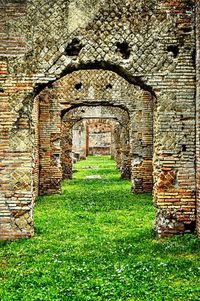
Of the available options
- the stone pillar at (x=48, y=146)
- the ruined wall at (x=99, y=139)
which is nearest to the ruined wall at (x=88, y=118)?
the stone pillar at (x=48, y=146)

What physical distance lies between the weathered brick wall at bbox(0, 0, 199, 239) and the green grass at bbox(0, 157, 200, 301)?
73cm

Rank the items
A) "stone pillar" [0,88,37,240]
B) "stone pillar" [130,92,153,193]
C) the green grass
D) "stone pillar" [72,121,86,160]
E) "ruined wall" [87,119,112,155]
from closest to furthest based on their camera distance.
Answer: the green grass → "stone pillar" [0,88,37,240] → "stone pillar" [130,92,153,193] → "stone pillar" [72,121,86,160] → "ruined wall" [87,119,112,155]

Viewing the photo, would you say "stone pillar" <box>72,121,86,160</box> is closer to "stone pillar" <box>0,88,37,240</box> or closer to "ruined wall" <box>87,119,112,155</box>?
"ruined wall" <box>87,119,112,155</box>

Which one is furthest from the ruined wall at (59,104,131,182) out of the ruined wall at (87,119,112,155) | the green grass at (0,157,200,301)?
the ruined wall at (87,119,112,155)

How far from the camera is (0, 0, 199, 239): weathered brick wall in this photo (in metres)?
7.79

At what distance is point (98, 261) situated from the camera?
21.0ft

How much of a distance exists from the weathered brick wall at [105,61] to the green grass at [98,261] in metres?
0.73

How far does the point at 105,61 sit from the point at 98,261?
3427mm

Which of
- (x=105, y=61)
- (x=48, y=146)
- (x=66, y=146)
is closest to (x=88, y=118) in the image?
(x=66, y=146)

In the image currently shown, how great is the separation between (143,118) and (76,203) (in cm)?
374

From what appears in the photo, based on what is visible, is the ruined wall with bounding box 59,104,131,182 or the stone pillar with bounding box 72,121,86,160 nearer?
the ruined wall with bounding box 59,104,131,182

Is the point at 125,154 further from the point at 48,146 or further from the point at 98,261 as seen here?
the point at 98,261

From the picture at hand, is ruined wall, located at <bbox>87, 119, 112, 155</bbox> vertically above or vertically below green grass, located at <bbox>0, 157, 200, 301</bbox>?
above

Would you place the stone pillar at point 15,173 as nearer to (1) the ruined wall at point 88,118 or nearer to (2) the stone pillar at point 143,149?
(2) the stone pillar at point 143,149
